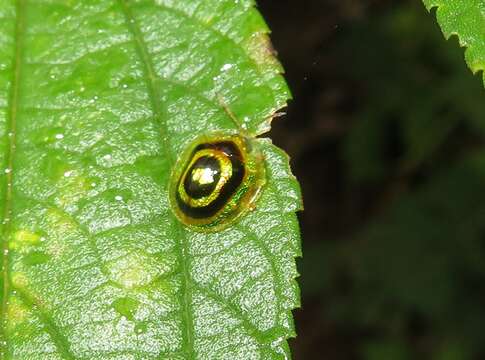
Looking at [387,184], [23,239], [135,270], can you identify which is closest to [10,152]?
[23,239]

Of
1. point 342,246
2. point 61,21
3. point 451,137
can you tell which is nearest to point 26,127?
point 61,21

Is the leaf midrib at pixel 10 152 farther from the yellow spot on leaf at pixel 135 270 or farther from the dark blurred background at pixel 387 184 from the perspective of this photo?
the dark blurred background at pixel 387 184

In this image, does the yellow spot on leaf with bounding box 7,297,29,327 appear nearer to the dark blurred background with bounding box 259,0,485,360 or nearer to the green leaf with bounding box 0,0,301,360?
the green leaf with bounding box 0,0,301,360

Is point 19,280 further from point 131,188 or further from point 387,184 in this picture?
point 387,184

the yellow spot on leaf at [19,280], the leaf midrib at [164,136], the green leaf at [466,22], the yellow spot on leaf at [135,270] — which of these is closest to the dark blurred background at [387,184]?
the leaf midrib at [164,136]

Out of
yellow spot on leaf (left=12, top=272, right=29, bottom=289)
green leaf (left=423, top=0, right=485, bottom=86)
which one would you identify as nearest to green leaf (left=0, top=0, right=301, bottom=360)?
yellow spot on leaf (left=12, top=272, right=29, bottom=289)

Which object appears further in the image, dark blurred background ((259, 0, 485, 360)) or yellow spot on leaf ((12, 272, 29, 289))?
dark blurred background ((259, 0, 485, 360))
